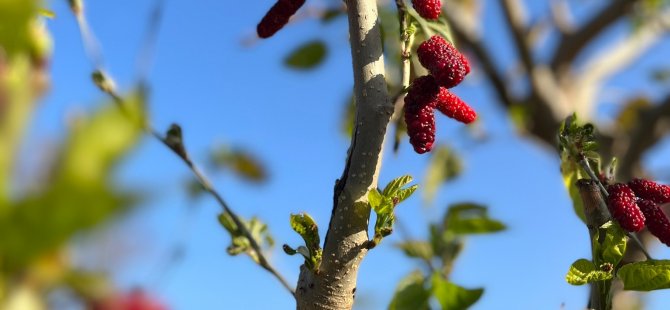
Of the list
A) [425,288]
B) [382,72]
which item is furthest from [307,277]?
[425,288]

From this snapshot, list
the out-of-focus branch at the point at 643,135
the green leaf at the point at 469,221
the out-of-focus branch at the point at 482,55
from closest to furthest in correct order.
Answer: the green leaf at the point at 469,221
the out-of-focus branch at the point at 643,135
the out-of-focus branch at the point at 482,55

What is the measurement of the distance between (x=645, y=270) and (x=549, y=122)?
2624 millimetres

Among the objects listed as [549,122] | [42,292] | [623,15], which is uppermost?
[623,15]

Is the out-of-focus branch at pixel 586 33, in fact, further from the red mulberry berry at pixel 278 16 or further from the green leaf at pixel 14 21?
the green leaf at pixel 14 21

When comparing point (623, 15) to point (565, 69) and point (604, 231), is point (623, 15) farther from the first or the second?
point (604, 231)

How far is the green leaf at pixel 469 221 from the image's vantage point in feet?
3.04

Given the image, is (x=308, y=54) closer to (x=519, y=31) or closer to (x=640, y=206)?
(x=640, y=206)

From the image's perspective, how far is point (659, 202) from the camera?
60cm

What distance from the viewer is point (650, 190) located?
58cm

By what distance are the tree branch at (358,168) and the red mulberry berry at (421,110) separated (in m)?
0.02

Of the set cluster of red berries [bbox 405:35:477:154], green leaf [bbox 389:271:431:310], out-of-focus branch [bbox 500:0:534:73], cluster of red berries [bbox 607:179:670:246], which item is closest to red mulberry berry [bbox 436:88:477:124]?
cluster of red berries [bbox 405:35:477:154]

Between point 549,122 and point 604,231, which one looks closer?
point 604,231

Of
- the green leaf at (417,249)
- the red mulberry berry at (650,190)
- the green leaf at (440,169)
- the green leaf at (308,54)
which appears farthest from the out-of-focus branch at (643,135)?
the red mulberry berry at (650,190)

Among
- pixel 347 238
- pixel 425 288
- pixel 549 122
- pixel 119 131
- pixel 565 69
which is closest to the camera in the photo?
pixel 119 131
